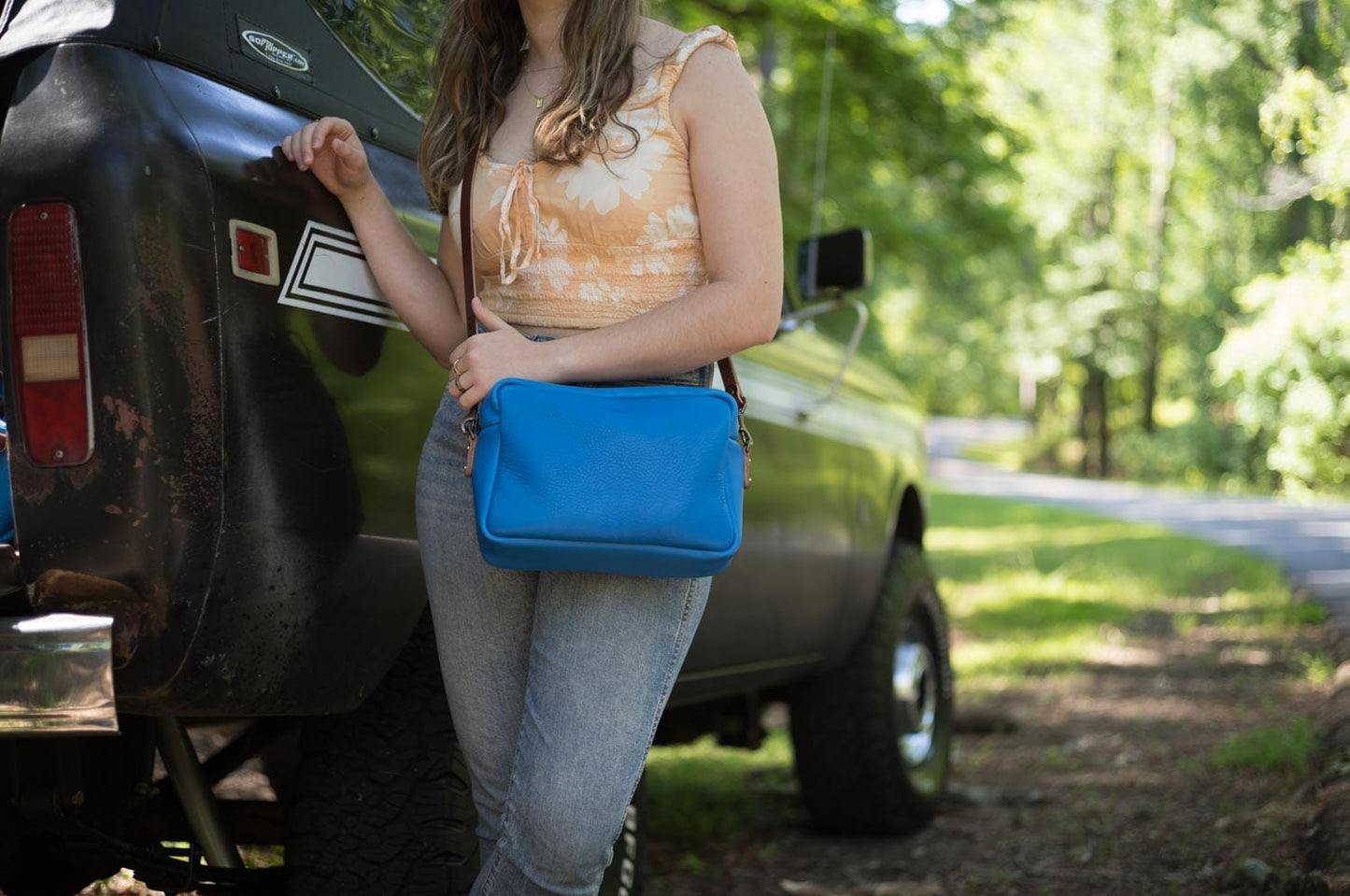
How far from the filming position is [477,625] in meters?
2.03

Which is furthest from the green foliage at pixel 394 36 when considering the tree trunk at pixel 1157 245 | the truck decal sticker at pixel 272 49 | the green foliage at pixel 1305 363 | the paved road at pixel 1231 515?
the tree trunk at pixel 1157 245

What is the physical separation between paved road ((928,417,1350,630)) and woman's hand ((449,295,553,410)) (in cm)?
605

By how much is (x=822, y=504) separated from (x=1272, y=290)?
3629 millimetres

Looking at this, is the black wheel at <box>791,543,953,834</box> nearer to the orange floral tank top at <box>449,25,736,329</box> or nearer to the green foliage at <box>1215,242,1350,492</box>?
the green foliage at <box>1215,242,1350,492</box>

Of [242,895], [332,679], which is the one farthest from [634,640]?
[242,895]

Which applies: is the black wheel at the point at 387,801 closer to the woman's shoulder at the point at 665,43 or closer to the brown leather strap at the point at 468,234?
the brown leather strap at the point at 468,234

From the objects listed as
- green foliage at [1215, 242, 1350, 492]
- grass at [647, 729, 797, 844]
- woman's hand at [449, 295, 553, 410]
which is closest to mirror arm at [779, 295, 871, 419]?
grass at [647, 729, 797, 844]

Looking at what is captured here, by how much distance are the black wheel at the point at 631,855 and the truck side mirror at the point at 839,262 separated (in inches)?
57.8

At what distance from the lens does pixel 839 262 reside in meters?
3.69

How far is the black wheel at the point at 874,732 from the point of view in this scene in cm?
427

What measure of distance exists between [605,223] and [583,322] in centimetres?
14

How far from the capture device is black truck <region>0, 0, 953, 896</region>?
188cm

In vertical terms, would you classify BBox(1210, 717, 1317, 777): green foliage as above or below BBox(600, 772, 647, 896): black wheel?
below

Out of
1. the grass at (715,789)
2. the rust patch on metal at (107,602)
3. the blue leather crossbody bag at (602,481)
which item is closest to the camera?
the blue leather crossbody bag at (602,481)
